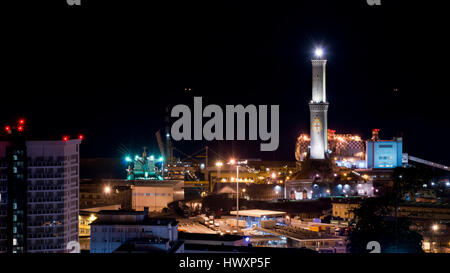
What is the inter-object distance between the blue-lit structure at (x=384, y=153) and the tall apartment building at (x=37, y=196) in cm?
2180

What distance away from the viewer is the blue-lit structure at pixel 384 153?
104 ft

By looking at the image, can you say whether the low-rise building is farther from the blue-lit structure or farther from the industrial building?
the blue-lit structure

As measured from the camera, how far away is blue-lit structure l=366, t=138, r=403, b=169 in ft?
104

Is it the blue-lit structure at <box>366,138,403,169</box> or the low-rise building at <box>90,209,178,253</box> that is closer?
the low-rise building at <box>90,209,178,253</box>

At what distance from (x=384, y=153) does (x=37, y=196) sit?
23027mm

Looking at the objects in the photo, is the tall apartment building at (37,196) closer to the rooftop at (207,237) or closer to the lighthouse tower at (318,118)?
the rooftop at (207,237)

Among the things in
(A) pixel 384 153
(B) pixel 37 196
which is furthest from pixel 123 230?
(A) pixel 384 153

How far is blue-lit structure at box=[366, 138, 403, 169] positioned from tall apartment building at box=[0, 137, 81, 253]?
21795mm

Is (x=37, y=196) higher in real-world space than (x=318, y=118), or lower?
lower

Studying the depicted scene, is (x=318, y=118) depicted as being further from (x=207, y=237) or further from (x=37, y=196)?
(x=37, y=196)

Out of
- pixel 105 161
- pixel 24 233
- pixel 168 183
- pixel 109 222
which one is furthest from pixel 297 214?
pixel 105 161

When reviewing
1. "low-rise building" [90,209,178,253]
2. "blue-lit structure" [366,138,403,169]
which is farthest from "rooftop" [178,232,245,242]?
"blue-lit structure" [366,138,403,169]

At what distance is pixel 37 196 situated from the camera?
1211cm
